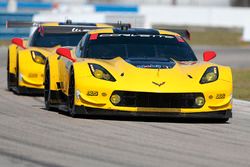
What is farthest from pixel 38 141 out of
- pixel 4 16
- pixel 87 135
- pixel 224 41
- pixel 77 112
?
pixel 224 41

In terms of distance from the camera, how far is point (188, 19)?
5638 cm

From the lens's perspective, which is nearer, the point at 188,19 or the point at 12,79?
the point at 12,79

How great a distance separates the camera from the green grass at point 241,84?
16.0 m

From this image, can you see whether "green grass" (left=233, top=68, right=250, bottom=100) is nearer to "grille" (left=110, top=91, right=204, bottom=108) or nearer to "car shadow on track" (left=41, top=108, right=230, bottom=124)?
"car shadow on track" (left=41, top=108, right=230, bottom=124)

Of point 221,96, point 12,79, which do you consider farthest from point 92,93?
point 12,79

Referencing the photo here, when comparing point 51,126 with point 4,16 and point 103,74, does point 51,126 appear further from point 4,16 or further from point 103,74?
point 4,16

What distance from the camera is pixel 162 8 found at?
5822 cm

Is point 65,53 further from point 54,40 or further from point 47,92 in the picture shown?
point 54,40

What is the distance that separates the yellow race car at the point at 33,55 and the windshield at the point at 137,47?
2133 millimetres

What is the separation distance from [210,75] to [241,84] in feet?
24.7

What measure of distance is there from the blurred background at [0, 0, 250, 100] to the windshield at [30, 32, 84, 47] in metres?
3.24

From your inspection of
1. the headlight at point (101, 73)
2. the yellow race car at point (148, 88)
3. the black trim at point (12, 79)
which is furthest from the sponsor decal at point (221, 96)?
the black trim at point (12, 79)

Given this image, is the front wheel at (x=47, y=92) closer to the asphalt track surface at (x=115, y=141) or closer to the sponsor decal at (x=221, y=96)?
the asphalt track surface at (x=115, y=141)

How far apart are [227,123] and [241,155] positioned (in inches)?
123
